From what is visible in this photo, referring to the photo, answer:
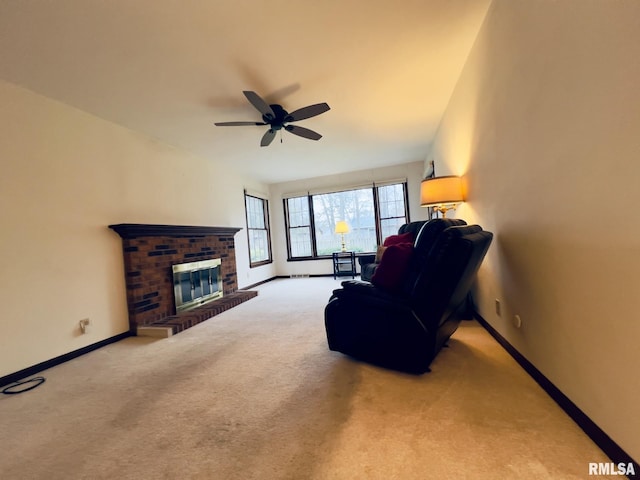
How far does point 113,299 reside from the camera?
298 centimetres

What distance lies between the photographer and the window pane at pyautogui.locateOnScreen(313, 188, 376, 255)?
6.33 meters

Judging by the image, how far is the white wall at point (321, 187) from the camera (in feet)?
19.5

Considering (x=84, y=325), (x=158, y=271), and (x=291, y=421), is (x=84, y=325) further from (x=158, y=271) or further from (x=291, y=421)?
(x=291, y=421)

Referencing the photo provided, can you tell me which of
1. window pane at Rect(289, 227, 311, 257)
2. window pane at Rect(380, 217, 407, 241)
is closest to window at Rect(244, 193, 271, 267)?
window pane at Rect(289, 227, 311, 257)

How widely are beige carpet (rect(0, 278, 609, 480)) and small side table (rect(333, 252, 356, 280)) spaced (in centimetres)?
374

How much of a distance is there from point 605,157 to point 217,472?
1.96 metres

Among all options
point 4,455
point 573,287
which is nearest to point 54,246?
point 4,455

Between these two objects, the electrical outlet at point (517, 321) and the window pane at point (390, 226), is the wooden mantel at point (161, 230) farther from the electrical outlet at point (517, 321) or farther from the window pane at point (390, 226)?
the electrical outlet at point (517, 321)

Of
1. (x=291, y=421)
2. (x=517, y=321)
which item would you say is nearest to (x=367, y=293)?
(x=291, y=421)

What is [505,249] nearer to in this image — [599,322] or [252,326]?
[599,322]

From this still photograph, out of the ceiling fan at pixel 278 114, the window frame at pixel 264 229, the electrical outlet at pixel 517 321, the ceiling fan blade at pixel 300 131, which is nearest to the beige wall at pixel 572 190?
the electrical outlet at pixel 517 321

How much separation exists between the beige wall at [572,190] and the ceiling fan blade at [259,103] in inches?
71.4

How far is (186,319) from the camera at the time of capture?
128 inches

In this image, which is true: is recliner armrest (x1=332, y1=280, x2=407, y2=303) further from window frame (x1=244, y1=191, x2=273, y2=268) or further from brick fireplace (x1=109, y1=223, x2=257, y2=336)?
window frame (x1=244, y1=191, x2=273, y2=268)
